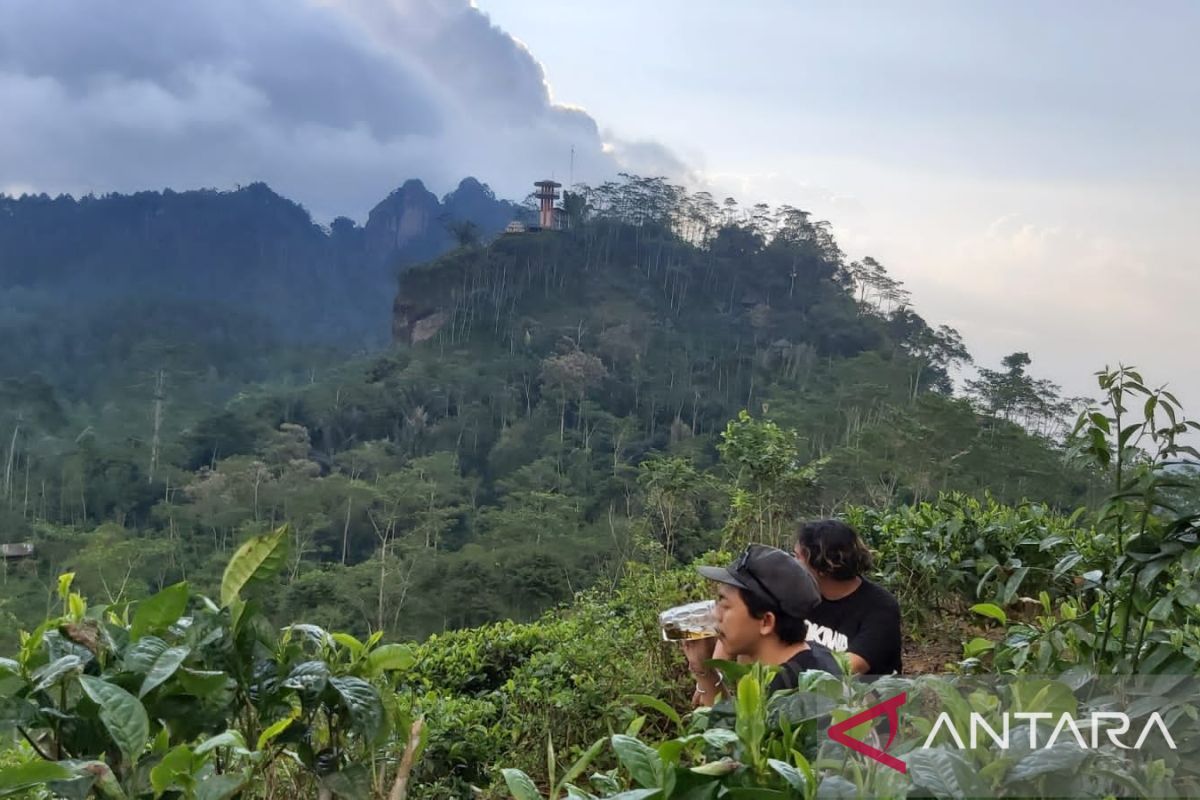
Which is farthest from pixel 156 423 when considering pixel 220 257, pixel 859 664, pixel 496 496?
pixel 859 664

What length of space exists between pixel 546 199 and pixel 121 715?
102ft

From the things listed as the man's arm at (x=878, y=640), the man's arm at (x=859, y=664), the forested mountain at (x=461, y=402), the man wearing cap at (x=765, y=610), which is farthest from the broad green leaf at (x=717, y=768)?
the forested mountain at (x=461, y=402)

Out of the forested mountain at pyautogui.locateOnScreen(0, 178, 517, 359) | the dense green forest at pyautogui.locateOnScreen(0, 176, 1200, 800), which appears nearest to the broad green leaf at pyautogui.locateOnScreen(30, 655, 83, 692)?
the dense green forest at pyautogui.locateOnScreen(0, 176, 1200, 800)

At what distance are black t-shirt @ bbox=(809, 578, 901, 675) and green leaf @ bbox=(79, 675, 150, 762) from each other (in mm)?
1241

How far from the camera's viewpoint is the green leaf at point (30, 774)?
0.54 m

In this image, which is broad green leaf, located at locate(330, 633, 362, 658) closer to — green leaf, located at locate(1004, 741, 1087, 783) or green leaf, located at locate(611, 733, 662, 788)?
green leaf, located at locate(611, 733, 662, 788)

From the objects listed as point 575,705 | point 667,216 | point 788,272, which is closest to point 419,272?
point 667,216

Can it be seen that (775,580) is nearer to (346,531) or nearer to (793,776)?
(793,776)

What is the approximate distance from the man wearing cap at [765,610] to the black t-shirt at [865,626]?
0.33 metres

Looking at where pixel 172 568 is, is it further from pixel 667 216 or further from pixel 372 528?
pixel 667 216

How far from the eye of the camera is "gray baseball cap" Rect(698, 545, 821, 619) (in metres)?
1.36

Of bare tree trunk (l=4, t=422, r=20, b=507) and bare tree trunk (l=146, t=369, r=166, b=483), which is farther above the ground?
bare tree trunk (l=146, t=369, r=166, b=483)

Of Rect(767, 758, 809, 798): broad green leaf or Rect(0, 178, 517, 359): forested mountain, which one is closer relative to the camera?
Rect(767, 758, 809, 798): broad green leaf

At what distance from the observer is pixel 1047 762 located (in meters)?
0.53
